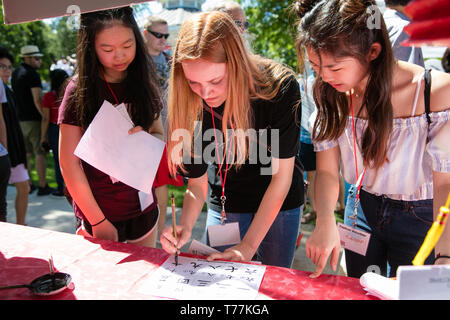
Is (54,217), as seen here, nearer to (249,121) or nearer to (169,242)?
(169,242)

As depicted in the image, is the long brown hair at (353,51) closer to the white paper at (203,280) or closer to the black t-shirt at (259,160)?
the black t-shirt at (259,160)

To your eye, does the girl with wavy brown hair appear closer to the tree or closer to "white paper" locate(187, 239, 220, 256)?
"white paper" locate(187, 239, 220, 256)

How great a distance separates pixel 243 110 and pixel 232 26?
11.5 inches

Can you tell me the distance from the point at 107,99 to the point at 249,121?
Result: 0.62 m

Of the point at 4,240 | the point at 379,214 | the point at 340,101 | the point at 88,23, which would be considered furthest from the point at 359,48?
the point at 4,240

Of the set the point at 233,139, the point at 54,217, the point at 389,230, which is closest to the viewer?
the point at 389,230

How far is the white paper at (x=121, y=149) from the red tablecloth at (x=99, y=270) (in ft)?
0.91

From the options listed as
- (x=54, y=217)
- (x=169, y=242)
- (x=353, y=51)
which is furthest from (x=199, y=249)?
(x=54, y=217)

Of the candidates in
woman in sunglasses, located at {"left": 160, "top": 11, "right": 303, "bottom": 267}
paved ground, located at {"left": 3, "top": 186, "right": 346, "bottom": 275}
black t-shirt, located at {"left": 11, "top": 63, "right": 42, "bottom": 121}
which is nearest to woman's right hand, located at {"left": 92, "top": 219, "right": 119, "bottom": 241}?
woman in sunglasses, located at {"left": 160, "top": 11, "right": 303, "bottom": 267}

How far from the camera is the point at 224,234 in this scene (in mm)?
1486

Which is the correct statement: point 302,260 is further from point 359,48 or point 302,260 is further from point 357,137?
point 359,48

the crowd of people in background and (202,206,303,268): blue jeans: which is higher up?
the crowd of people in background

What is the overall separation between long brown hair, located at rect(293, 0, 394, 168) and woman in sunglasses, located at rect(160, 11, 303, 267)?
0.15 meters

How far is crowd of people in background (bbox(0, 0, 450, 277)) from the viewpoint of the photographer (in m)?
1.16
